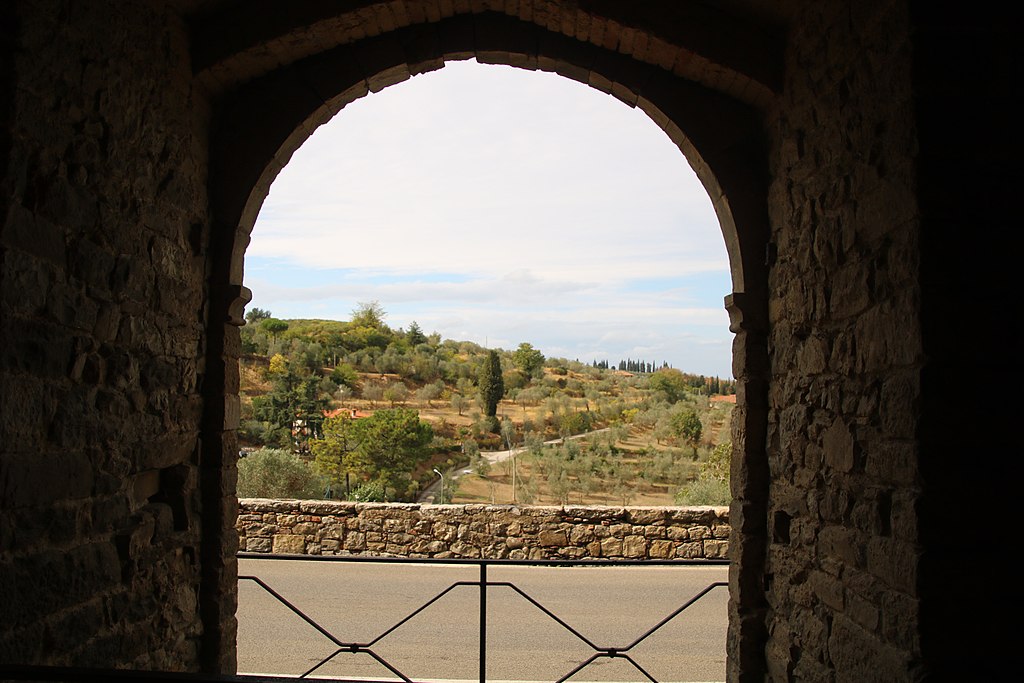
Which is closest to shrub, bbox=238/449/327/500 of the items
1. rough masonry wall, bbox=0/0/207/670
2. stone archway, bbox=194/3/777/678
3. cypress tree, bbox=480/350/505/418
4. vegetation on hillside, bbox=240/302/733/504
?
vegetation on hillside, bbox=240/302/733/504

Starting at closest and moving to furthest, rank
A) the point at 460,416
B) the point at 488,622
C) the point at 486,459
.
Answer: the point at 488,622
the point at 486,459
the point at 460,416

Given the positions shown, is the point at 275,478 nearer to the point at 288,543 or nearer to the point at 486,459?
the point at 288,543

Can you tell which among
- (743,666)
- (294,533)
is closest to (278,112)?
(743,666)

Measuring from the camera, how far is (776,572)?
3.46 meters

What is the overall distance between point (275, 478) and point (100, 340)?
9.05 metres

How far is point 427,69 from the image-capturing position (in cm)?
396

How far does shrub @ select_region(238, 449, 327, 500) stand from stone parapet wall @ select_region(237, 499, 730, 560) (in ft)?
11.4

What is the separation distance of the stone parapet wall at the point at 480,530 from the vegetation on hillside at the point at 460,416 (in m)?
4.15

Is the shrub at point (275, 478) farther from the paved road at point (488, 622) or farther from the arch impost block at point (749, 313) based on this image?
the arch impost block at point (749, 313)

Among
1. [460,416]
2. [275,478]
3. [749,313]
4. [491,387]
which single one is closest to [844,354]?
[749,313]

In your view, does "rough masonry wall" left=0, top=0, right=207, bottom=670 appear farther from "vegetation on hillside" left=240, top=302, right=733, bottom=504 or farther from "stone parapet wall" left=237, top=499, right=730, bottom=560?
"vegetation on hillside" left=240, top=302, right=733, bottom=504

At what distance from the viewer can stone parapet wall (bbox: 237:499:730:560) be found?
24.6ft

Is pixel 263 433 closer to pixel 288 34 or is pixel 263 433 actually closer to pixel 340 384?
pixel 340 384

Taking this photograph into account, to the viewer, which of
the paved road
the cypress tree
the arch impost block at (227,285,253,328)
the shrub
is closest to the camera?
the arch impost block at (227,285,253,328)
